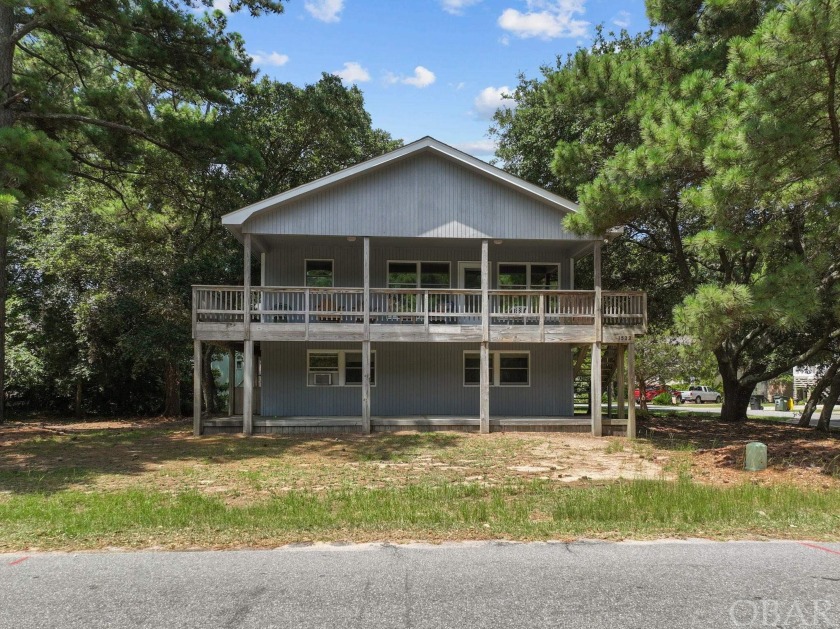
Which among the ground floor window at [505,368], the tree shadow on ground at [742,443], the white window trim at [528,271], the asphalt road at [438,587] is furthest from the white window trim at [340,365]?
the asphalt road at [438,587]

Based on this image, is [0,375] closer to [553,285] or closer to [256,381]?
[256,381]

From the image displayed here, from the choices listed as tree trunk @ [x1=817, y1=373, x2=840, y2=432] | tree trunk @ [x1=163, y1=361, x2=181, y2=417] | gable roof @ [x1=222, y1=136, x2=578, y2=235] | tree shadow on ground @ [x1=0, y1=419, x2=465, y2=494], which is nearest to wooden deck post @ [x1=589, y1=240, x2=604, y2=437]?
gable roof @ [x1=222, y1=136, x2=578, y2=235]

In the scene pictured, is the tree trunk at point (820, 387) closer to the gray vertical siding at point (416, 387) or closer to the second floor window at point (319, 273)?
the gray vertical siding at point (416, 387)

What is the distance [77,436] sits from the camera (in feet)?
53.5

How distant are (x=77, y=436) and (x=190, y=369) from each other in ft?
27.6

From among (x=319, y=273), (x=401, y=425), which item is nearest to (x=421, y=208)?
(x=319, y=273)

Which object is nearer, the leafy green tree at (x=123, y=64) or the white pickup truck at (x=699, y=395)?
the leafy green tree at (x=123, y=64)

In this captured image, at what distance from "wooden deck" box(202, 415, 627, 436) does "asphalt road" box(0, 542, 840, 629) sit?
10.7 m

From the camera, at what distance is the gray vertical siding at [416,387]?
1819 centimetres

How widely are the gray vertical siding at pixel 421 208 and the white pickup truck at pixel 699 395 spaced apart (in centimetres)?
3584

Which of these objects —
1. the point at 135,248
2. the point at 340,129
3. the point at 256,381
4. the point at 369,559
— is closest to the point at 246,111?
the point at 340,129

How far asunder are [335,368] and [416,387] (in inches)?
98.3

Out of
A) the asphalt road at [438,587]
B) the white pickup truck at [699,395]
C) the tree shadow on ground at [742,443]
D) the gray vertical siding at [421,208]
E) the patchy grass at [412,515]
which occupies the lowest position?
the white pickup truck at [699,395]

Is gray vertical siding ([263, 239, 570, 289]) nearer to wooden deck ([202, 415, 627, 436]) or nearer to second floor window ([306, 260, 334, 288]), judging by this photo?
second floor window ([306, 260, 334, 288])
